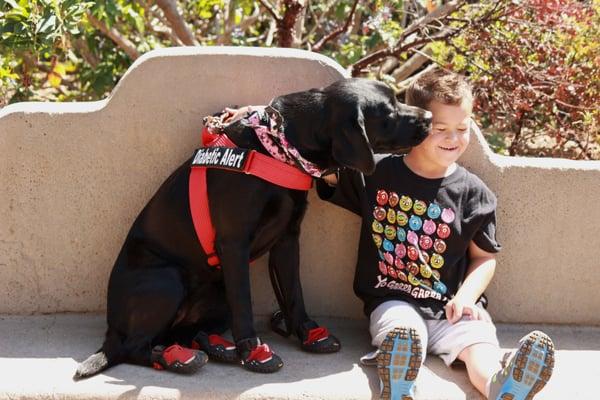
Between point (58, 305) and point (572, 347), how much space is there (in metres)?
2.14

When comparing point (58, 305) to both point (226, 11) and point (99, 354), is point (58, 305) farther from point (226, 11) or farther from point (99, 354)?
point (226, 11)

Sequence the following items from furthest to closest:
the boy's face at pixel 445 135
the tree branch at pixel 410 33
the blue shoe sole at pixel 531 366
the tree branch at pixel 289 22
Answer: the tree branch at pixel 410 33 < the tree branch at pixel 289 22 < the boy's face at pixel 445 135 < the blue shoe sole at pixel 531 366

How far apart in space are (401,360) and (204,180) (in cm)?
96

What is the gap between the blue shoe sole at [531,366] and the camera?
2.68 metres

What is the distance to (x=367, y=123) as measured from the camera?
2881 mm

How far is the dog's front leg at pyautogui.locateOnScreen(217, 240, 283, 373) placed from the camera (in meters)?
2.96

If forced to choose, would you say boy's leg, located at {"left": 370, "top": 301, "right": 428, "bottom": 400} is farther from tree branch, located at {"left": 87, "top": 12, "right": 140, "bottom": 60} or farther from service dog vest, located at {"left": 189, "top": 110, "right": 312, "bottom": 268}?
tree branch, located at {"left": 87, "top": 12, "right": 140, "bottom": 60}

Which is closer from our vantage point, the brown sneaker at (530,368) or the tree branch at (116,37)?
the brown sneaker at (530,368)

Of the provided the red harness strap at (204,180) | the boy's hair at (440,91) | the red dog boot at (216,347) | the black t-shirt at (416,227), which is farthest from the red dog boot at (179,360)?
the boy's hair at (440,91)

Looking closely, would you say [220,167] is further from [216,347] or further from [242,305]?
[216,347]

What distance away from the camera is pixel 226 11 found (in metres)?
5.62

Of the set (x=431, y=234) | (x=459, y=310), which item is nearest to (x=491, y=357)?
(x=459, y=310)

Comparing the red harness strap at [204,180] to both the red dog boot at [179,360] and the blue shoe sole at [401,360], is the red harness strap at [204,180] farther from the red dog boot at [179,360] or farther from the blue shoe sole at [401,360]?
the blue shoe sole at [401,360]

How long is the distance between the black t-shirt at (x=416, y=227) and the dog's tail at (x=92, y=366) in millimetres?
1029
